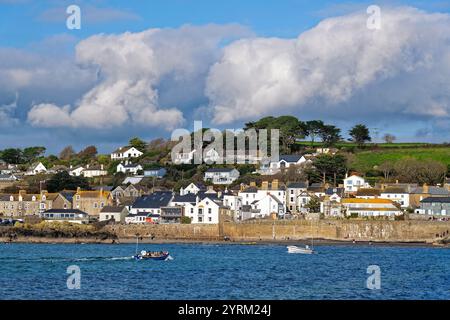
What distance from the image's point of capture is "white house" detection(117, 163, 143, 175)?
121250 mm

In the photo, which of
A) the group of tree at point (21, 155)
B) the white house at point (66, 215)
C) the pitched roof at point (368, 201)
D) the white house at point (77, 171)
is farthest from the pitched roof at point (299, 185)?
the group of tree at point (21, 155)

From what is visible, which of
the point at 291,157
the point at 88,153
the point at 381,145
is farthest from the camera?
the point at 88,153

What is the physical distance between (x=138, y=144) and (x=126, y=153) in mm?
4041

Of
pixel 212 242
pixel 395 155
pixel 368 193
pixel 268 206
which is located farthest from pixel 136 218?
pixel 395 155

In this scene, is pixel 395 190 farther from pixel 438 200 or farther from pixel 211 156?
pixel 211 156

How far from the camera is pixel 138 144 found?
450 feet

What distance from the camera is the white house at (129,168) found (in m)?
121

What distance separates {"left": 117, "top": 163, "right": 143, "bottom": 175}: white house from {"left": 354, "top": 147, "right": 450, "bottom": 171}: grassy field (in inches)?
1160

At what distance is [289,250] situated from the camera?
230 feet

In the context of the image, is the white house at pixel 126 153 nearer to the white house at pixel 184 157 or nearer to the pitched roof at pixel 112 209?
the white house at pixel 184 157

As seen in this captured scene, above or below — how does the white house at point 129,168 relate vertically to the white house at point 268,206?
above

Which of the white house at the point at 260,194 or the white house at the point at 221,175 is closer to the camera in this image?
the white house at the point at 260,194

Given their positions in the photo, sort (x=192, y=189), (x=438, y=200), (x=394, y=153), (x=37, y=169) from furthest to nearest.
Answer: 1. (x=37, y=169)
2. (x=394, y=153)
3. (x=192, y=189)
4. (x=438, y=200)

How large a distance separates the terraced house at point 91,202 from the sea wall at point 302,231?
11144 millimetres
